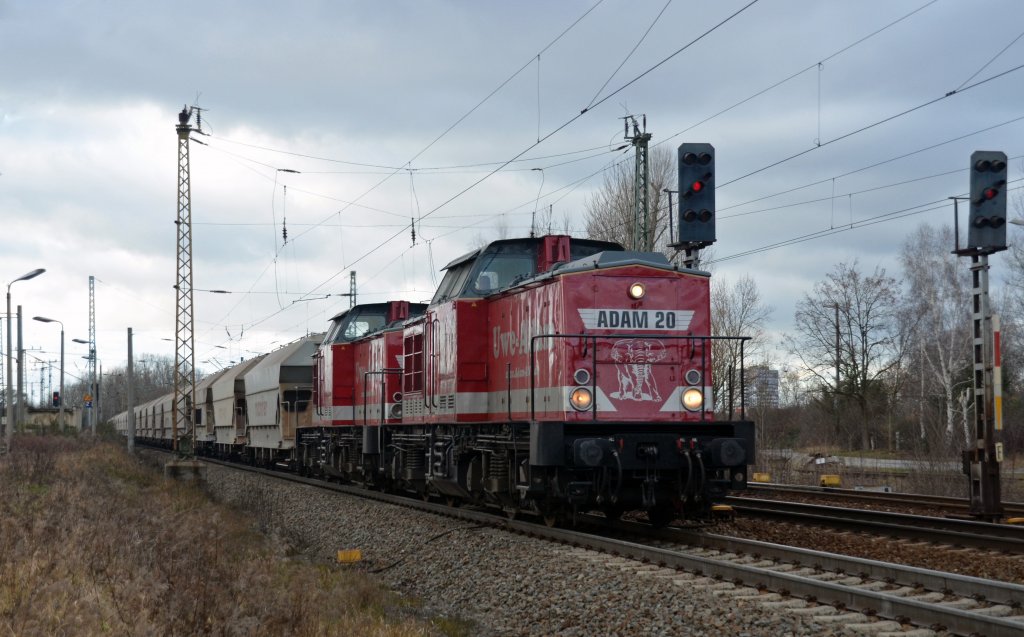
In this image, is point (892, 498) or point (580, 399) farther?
point (892, 498)

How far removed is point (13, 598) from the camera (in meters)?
6.64

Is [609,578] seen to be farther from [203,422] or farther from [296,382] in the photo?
[203,422]

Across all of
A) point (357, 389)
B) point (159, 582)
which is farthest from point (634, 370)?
point (357, 389)

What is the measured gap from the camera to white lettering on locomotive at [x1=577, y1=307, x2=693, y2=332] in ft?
37.0

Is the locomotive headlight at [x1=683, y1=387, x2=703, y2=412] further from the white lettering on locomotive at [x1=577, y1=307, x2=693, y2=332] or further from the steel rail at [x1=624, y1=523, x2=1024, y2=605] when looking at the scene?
the steel rail at [x1=624, y1=523, x2=1024, y2=605]

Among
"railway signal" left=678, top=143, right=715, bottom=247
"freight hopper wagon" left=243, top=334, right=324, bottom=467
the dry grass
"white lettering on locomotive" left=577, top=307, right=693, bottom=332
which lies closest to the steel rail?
"white lettering on locomotive" left=577, top=307, right=693, bottom=332

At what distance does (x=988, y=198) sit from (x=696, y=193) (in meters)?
3.99

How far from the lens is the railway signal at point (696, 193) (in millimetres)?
14273

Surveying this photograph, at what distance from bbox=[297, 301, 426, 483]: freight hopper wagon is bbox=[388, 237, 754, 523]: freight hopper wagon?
512 centimetres

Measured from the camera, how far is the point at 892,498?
628 inches

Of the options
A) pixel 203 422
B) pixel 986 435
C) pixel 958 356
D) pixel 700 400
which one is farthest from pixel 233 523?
pixel 958 356

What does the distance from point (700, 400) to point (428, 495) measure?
23.1ft

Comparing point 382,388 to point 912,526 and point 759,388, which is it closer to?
point 912,526

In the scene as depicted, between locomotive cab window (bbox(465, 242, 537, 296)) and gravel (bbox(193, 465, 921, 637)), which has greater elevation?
A: locomotive cab window (bbox(465, 242, 537, 296))
